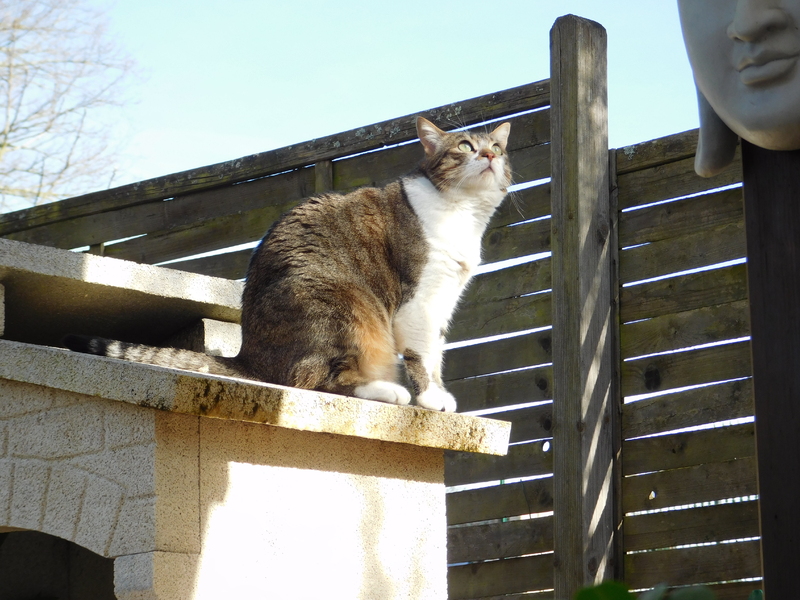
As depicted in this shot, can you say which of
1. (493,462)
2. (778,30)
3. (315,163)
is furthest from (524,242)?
(778,30)

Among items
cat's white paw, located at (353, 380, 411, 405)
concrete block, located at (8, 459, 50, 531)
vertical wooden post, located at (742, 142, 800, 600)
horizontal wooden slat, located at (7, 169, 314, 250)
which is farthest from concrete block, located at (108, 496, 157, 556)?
horizontal wooden slat, located at (7, 169, 314, 250)

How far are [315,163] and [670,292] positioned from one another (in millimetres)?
1497

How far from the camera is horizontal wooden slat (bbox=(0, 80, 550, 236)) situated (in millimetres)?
3199

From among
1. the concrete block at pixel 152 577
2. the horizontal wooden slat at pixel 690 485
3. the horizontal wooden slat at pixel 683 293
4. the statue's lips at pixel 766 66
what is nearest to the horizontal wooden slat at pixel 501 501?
the horizontal wooden slat at pixel 690 485

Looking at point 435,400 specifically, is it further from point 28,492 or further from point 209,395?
point 28,492

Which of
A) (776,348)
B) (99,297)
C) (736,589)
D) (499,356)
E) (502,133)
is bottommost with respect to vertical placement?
(736,589)

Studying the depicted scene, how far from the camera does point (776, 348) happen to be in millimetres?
1134

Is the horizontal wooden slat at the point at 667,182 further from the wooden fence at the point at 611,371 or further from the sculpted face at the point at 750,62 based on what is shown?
the sculpted face at the point at 750,62

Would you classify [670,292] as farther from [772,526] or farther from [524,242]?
[772,526]

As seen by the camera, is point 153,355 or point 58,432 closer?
point 58,432

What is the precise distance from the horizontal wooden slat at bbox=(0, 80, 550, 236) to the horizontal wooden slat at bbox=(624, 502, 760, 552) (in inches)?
56.3

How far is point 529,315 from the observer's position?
9.93 feet

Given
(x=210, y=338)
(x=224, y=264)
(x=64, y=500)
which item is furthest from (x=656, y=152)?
(x=64, y=500)

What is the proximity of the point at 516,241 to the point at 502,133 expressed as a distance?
0.38 meters
